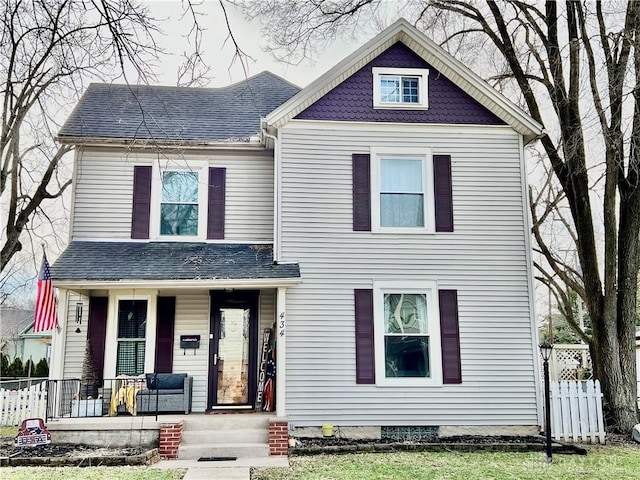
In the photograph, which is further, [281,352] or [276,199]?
[276,199]

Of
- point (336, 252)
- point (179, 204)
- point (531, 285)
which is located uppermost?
point (179, 204)

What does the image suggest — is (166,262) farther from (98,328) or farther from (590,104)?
(590,104)

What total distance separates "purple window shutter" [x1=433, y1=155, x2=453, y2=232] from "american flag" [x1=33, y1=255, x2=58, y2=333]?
22.3 feet

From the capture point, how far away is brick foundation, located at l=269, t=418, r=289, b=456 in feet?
29.3

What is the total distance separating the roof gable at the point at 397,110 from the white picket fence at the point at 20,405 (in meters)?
7.73

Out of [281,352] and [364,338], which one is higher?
[364,338]

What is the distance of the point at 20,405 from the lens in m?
12.3

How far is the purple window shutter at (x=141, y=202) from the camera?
11.3 m

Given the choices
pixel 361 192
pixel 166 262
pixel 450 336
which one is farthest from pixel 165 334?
pixel 450 336

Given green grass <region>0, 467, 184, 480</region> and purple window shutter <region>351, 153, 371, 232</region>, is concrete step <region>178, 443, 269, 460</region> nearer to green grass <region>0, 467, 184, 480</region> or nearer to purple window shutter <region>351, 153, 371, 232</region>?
green grass <region>0, 467, 184, 480</region>

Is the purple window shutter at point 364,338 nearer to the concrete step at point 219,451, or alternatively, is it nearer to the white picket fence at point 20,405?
the concrete step at point 219,451

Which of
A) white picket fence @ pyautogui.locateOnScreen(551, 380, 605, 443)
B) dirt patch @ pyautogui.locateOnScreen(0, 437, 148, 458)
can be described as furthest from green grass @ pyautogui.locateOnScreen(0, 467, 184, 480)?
white picket fence @ pyautogui.locateOnScreen(551, 380, 605, 443)

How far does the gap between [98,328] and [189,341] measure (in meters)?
1.71

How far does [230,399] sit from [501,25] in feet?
31.5
